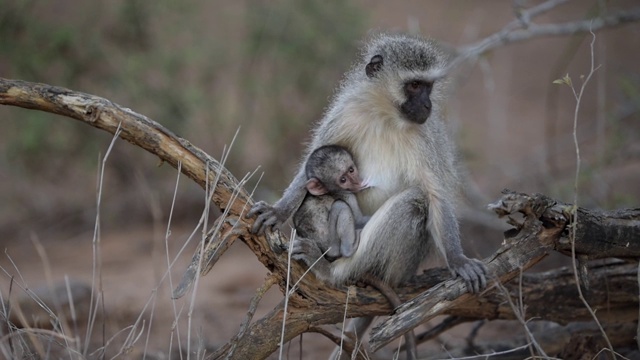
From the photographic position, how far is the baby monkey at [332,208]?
4.33 m

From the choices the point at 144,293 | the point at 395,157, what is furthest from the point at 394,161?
the point at 144,293

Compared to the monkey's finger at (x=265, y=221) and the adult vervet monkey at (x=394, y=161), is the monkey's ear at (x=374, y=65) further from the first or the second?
the monkey's finger at (x=265, y=221)

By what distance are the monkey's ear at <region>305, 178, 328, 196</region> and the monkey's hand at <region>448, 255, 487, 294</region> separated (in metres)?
0.86

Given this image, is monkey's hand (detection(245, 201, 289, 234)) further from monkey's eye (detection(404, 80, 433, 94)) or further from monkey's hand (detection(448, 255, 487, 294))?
monkey's eye (detection(404, 80, 433, 94))

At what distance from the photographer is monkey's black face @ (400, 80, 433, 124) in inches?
175

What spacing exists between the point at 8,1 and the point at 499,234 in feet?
17.3

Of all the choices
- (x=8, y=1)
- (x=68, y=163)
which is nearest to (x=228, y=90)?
(x=68, y=163)

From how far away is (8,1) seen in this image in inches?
326

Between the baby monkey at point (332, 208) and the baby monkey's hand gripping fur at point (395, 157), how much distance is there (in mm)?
54

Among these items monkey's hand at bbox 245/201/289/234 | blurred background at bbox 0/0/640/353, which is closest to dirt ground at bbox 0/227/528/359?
blurred background at bbox 0/0/640/353

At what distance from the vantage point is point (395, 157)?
4.50m

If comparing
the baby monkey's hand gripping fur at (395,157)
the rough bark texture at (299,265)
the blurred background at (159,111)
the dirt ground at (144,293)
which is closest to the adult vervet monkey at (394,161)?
the baby monkey's hand gripping fur at (395,157)

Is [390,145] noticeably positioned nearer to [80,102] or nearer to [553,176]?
[80,102]

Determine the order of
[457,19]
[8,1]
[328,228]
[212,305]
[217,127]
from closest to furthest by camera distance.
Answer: [328,228], [212,305], [8,1], [217,127], [457,19]
